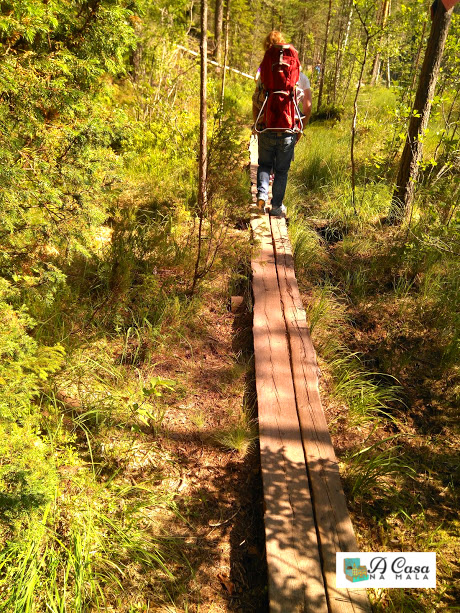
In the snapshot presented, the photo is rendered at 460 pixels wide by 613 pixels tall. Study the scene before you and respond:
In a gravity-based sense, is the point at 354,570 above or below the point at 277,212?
below

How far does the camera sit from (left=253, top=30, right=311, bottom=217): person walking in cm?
470

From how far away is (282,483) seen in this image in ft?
8.26

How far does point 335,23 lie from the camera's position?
1889 centimetres

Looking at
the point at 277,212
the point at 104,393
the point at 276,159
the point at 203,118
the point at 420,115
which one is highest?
→ the point at 420,115

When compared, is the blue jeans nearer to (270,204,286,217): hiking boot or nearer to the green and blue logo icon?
(270,204,286,217): hiking boot

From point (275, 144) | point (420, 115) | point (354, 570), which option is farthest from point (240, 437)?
point (420, 115)

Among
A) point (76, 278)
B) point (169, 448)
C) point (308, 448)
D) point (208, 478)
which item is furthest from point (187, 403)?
point (76, 278)

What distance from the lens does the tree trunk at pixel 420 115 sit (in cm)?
476

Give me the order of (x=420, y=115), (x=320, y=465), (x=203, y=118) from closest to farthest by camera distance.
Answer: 1. (x=320, y=465)
2. (x=203, y=118)
3. (x=420, y=115)

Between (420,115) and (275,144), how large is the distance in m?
1.69

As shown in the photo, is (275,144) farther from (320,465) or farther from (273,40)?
(320,465)

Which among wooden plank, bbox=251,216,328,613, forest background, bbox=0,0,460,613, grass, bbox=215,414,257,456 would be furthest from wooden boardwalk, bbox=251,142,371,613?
forest background, bbox=0,0,460,613

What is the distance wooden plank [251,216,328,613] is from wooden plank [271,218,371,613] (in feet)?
0.15

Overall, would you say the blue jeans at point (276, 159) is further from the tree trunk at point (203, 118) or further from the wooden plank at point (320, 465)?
the wooden plank at point (320, 465)
